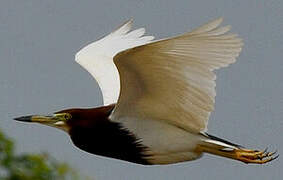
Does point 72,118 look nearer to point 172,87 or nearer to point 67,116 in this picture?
point 67,116

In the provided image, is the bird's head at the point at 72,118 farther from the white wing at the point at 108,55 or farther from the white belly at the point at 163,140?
the white wing at the point at 108,55

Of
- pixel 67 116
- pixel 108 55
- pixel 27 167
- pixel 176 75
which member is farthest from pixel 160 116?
pixel 27 167

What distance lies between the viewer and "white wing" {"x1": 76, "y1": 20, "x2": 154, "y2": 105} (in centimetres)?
911

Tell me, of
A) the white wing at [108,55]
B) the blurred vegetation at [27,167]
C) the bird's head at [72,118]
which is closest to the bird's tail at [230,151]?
the bird's head at [72,118]

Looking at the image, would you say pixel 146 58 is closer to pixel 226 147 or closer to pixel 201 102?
pixel 201 102

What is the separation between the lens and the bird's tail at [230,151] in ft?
22.8

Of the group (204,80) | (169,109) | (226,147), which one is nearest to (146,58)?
(204,80)

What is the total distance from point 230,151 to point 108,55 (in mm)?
3688

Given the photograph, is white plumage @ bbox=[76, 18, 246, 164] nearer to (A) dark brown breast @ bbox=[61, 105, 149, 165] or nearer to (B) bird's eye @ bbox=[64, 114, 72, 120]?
(A) dark brown breast @ bbox=[61, 105, 149, 165]

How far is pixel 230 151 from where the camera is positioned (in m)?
7.07

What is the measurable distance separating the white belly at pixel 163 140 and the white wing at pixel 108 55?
5.31 feet

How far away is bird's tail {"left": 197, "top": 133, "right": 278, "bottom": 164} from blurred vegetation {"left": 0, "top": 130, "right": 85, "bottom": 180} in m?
6.10

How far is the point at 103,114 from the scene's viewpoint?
23.0 feet

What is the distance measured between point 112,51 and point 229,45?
4598mm
